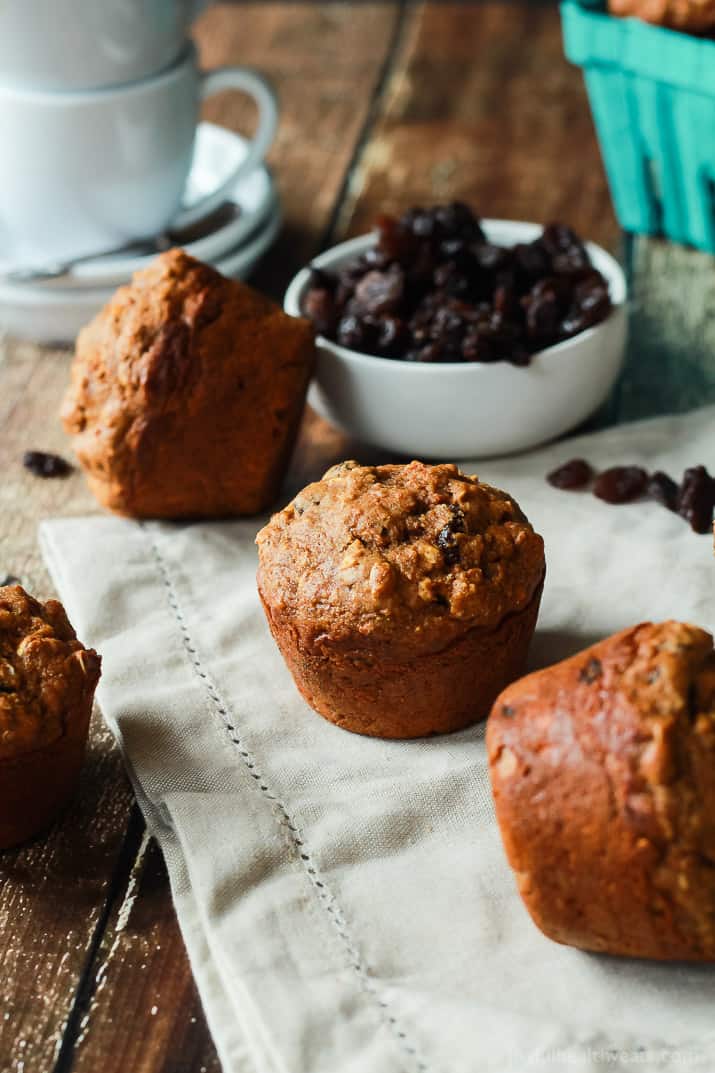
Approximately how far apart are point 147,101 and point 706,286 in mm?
1403

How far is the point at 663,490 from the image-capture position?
89.0 inches

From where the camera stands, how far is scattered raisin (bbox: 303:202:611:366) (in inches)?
91.0

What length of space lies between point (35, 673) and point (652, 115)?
83.9 inches

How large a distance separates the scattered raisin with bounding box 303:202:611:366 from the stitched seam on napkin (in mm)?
602

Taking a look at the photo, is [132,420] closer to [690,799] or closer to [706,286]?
[690,799]

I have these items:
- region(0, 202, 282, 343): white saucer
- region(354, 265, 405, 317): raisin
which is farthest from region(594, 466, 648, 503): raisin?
region(0, 202, 282, 343): white saucer

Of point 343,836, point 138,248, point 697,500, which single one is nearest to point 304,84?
point 138,248

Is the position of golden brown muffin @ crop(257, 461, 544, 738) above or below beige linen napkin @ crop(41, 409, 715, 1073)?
above

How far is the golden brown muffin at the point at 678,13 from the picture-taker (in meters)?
2.72

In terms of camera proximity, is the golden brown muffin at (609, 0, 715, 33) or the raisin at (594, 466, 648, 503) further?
the golden brown muffin at (609, 0, 715, 33)

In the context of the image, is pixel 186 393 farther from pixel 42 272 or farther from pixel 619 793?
pixel 619 793

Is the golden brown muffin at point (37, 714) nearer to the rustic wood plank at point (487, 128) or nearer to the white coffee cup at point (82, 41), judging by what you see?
the white coffee cup at point (82, 41)

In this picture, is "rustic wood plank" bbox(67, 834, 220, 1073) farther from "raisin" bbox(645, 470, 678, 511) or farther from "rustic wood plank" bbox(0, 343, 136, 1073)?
"raisin" bbox(645, 470, 678, 511)

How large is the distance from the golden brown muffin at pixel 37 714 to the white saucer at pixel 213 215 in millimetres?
1189
